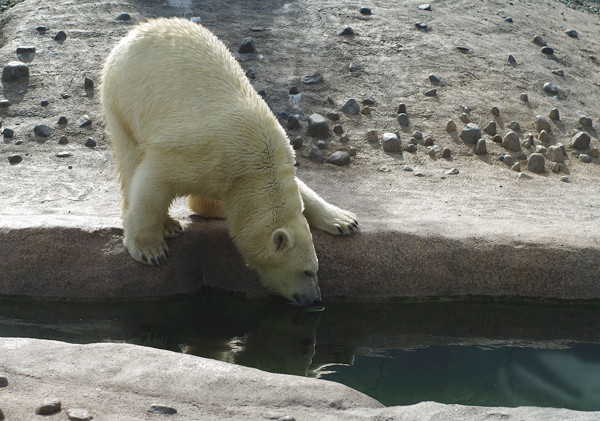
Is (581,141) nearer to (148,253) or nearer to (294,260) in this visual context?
(294,260)

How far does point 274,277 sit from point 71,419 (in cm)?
219

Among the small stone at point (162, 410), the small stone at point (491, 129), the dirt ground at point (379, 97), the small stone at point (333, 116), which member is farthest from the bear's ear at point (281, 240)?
the small stone at point (491, 129)

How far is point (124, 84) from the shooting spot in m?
4.95

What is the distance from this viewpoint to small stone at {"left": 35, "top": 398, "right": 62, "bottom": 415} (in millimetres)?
2674

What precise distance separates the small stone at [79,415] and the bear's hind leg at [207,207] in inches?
105

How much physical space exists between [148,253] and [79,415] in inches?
85.2

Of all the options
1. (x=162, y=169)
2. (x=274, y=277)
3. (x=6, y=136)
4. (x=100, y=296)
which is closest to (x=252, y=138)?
(x=162, y=169)

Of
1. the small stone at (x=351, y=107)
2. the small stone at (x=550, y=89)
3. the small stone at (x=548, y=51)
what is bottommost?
the small stone at (x=351, y=107)

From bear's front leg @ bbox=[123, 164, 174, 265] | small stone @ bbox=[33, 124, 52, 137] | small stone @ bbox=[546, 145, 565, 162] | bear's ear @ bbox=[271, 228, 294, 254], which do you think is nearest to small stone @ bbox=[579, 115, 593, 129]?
small stone @ bbox=[546, 145, 565, 162]

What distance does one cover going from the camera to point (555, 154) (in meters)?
6.96

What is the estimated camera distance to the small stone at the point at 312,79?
7.84m

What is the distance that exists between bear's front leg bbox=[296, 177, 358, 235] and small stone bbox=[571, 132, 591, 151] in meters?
3.24

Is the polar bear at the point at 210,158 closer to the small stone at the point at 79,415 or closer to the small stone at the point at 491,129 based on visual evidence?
the small stone at the point at 79,415

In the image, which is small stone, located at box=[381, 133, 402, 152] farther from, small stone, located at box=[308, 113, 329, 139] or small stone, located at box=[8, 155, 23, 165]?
A: small stone, located at box=[8, 155, 23, 165]
